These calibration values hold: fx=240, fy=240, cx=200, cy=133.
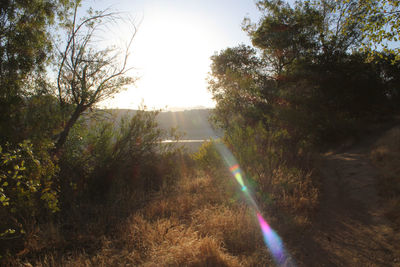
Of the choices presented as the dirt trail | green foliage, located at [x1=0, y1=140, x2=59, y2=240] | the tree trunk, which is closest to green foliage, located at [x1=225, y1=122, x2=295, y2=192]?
the dirt trail

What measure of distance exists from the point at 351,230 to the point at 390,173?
3.44 meters

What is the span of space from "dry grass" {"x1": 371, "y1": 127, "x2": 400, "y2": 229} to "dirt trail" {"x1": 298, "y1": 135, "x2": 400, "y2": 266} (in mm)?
185

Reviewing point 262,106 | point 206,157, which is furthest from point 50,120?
point 262,106

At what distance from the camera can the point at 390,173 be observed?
6.84 m

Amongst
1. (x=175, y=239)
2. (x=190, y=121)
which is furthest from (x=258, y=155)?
(x=190, y=121)

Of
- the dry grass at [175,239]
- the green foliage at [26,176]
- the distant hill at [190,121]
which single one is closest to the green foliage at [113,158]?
the green foliage at [26,176]

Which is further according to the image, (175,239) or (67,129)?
(67,129)

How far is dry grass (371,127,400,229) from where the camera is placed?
16.3 feet

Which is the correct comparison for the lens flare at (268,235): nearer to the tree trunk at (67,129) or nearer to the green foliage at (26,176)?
the green foliage at (26,176)

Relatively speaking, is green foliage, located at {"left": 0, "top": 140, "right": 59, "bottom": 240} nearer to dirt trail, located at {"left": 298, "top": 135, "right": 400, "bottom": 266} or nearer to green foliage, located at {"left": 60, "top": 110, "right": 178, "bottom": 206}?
green foliage, located at {"left": 60, "top": 110, "right": 178, "bottom": 206}

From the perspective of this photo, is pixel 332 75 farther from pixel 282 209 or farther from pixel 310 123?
pixel 282 209

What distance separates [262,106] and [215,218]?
325 inches

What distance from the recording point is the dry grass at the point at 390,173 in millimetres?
4979

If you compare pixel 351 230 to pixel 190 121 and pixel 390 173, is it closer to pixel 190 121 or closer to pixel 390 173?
pixel 390 173
